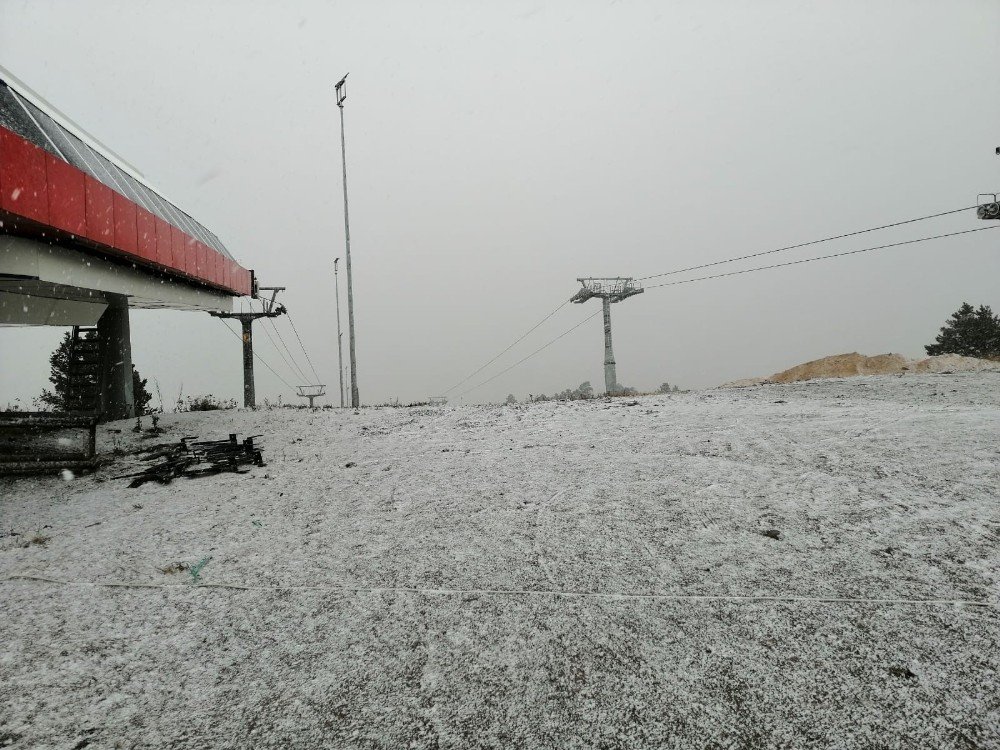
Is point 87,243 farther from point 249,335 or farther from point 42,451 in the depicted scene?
point 249,335

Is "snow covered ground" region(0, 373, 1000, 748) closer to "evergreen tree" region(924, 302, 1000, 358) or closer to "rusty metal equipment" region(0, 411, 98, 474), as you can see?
"rusty metal equipment" region(0, 411, 98, 474)

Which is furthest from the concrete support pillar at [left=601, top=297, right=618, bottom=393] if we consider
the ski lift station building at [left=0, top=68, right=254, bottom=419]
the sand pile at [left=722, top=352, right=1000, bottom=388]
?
the ski lift station building at [left=0, top=68, right=254, bottom=419]

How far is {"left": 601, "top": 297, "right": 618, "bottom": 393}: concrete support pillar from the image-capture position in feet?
95.6

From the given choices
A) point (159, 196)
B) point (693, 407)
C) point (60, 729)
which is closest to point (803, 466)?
point (693, 407)

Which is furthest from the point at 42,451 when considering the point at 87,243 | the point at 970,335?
the point at 970,335

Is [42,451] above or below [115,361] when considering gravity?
below

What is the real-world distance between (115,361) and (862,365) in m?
27.5

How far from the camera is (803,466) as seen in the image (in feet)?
19.1

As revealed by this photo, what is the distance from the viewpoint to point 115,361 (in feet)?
48.7

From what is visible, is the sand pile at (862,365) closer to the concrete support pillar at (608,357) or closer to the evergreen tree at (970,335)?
the concrete support pillar at (608,357)

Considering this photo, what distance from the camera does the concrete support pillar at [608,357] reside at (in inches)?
1147

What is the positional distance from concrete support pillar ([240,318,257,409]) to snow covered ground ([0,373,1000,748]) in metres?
25.2

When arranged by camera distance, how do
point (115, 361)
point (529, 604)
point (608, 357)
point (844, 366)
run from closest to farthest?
point (529, 604), point (115, 361), point (844, 366), point (608, 357)

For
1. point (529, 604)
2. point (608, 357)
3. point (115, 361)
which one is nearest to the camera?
point (529, 604)
